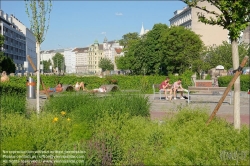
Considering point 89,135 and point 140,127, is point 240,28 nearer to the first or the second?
point 140,127

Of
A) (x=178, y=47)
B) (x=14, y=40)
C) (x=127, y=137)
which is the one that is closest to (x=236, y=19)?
(x=127, y=137)

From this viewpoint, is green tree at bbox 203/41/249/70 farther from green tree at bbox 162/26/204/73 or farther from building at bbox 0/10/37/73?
building at bbox 0/10/37/73

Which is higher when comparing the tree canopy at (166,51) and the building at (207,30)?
the building at (207,30)

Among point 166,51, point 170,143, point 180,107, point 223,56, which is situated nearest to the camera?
point 170,143

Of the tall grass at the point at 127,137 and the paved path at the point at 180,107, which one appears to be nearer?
→ the tall grass at the point at 127,137

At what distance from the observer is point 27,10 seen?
12.7 metres

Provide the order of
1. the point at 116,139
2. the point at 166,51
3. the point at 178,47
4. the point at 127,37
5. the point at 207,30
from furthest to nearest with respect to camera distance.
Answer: the point at 127,37 → the point at 207,30 → the point at 166,51 → the point at 178,47 → the point at 116,139

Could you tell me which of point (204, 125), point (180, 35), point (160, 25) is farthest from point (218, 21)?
point (160, 25)

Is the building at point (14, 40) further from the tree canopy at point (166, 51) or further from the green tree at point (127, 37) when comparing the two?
the tree canopy at point (166, 51)

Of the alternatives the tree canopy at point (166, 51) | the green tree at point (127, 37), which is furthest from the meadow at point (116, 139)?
the green tree at point (127, 37)

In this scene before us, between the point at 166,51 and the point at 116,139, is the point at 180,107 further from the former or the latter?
the point at 166,51

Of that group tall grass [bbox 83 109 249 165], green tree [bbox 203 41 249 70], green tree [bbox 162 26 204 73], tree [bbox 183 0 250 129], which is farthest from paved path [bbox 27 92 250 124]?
green tree [bbox 203 41 249 70]

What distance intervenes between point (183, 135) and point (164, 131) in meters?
0.34

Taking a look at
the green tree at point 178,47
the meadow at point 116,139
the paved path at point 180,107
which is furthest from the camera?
the green tree at point 178,47
